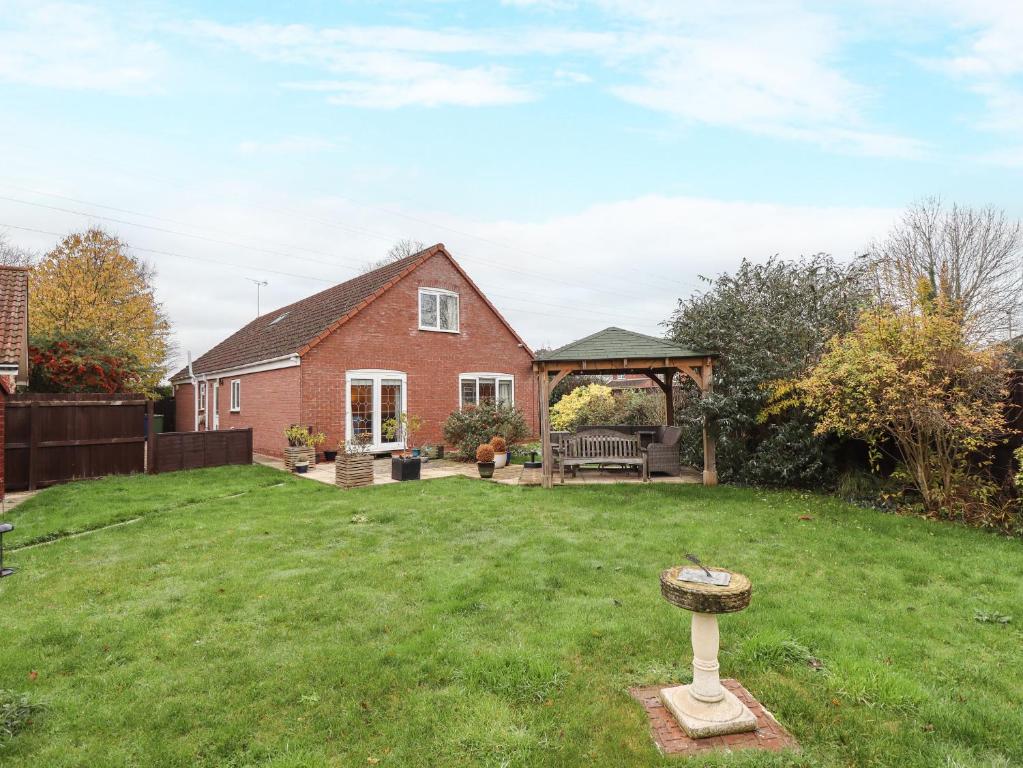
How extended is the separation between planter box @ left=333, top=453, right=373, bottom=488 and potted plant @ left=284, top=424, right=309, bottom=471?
106 inches

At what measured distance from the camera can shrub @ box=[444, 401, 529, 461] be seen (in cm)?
1603

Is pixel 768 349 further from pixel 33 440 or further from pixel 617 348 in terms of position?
pixel 33 440

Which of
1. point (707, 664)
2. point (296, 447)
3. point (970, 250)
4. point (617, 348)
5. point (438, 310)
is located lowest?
point (707, 664)

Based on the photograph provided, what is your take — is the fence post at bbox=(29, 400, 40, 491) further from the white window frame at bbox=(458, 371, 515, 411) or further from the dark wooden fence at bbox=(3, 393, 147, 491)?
the white window frame at bbox=(458, 371, 515, 411)

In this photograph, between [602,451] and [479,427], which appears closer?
[602,451]

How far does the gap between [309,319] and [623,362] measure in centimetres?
1246

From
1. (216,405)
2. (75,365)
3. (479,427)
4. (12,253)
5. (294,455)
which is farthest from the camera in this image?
(12,253)

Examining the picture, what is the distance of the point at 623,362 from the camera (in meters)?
10.8

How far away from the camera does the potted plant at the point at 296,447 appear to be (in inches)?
531

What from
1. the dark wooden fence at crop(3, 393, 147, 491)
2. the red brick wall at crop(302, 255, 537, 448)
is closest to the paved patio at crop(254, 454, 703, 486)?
the red brick wall at crop(302, 255, 537, 448)

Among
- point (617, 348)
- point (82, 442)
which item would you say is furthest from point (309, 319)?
point (617, 348)

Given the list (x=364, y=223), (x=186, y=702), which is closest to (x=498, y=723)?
(x=186, y=702)

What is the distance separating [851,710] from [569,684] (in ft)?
5.67

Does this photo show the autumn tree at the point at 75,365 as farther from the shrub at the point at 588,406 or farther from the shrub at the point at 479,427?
the shrub at the point at 588,406
